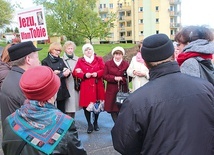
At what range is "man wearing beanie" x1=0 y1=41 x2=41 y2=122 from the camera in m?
2.58

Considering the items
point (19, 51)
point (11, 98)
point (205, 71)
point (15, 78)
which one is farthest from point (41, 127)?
point (205, 71)

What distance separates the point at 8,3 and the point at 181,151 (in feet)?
132

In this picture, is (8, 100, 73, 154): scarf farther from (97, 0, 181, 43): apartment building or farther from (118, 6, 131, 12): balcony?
(118, 6, 131, 12): balcony

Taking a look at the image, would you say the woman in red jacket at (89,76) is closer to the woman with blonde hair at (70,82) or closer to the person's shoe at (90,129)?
the person's shoe at (90,129)

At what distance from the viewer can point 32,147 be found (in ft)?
5.75

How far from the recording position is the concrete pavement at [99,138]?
14.6 feet

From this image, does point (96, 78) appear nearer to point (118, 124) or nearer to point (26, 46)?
point (26, 46)

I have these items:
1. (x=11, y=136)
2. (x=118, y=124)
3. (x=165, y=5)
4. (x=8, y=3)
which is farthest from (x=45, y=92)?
(x=165, y=5)

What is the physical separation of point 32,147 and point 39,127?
0.14m

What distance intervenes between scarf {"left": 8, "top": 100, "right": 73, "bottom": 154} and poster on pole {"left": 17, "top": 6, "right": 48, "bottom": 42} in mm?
2858

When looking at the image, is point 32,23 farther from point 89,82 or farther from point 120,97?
point 120,97

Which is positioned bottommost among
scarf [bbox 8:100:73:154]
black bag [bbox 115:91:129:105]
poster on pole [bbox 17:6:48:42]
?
black bag [bbox 115:91:129:105]

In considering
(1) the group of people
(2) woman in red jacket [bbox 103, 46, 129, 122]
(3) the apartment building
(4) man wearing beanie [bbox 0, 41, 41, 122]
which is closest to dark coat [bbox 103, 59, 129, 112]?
(2) woman in red jacket [bbox 103, 46, 129, 122]

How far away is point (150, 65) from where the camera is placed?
1.99 m
